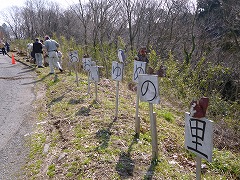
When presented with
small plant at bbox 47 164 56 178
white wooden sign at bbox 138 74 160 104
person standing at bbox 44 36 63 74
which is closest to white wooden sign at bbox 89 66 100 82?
white wooden sign at bbox 138 74 160 104

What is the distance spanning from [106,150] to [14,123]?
276 cm

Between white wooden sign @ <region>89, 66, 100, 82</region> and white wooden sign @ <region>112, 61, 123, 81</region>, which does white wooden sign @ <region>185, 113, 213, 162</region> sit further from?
white wooden sign @ <region>89, 66, 100, 82</region>

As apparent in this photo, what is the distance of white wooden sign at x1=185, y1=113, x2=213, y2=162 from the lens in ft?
6.68

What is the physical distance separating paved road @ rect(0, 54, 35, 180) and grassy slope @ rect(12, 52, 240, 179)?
0.21m

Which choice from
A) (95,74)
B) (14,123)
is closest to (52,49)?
(95,74)

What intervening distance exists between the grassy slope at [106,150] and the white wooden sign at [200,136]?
1001mm

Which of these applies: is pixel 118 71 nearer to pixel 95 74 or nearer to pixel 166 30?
pixel 95 74

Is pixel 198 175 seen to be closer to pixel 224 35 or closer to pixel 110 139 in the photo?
pixel 110 139

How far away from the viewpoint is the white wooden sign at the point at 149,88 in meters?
3.01

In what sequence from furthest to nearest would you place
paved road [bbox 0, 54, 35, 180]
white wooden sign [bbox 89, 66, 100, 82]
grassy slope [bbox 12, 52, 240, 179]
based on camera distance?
1. white wooden sign [bbox 89, 66, 100, 82]
2. paved road [bbox 0, 54, 35, 180]
3. grassy slope [bbox 12, 52, 240, 179]

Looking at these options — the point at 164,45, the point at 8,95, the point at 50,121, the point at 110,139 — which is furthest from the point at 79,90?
the point at 164,45

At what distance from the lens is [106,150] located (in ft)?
11.5

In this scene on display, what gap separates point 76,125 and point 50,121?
89cm

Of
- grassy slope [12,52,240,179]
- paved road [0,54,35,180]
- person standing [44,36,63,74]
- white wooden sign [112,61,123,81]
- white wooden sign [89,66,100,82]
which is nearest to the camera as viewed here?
grassy slope [12,52,240,179]
